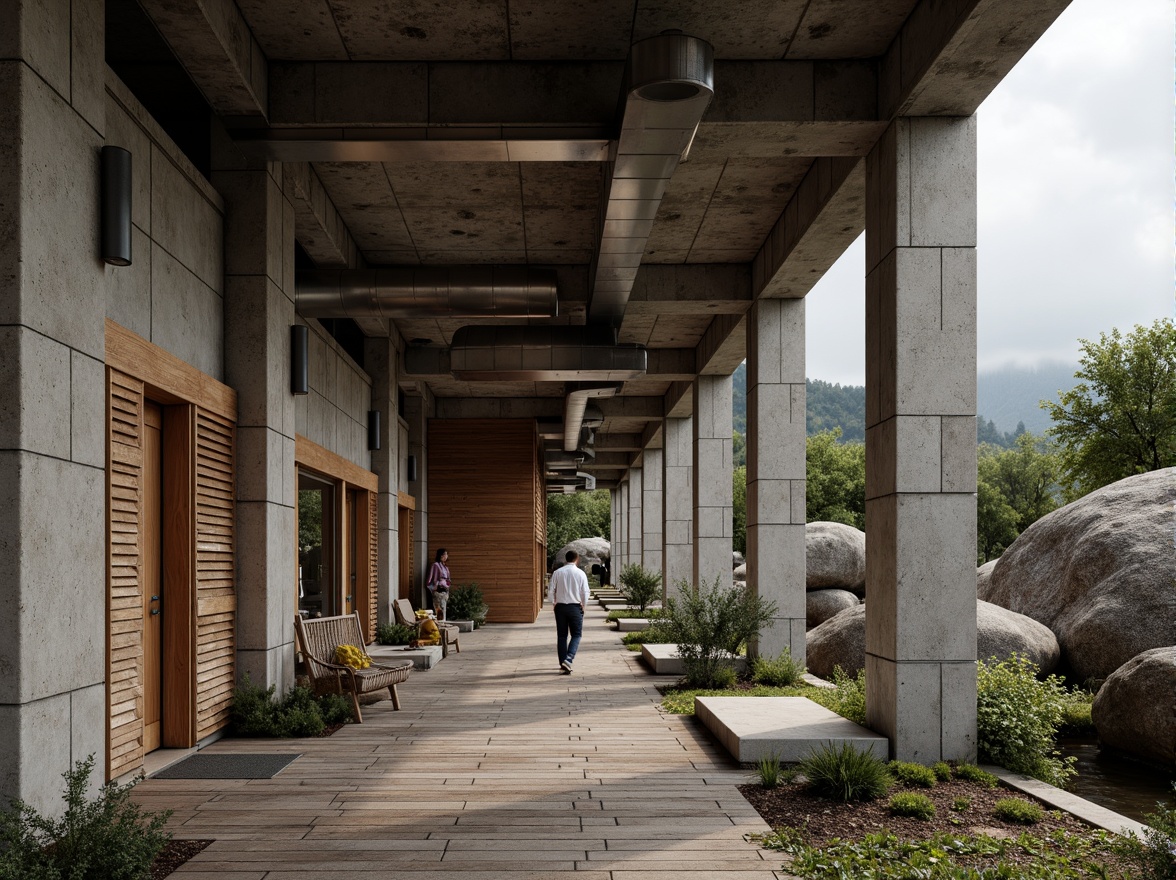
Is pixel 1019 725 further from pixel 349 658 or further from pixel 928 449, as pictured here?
pixel 349 658

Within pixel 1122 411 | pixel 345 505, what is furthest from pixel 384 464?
pixel 1122 411

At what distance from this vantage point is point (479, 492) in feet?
73.5

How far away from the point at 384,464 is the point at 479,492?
21.0 ft

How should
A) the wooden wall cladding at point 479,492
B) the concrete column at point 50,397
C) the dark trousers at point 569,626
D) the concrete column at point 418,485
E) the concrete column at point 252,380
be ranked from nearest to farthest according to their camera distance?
the concrete column at point 50,397 < the concrete column at point 252,380 < the dark trousers at point 569,626 < the concrete column at point 418,485 < the wooden wall cladding at point 479,492

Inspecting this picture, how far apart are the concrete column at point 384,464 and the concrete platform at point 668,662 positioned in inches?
171

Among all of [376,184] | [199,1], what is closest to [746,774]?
[199,1]

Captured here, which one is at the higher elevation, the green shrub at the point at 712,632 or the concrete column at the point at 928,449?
the concrete column at the point at 928,449

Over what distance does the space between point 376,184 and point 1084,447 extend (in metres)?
24.3

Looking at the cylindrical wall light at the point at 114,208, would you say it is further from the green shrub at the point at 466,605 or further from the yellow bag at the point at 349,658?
the green shrub at the point at 466,605

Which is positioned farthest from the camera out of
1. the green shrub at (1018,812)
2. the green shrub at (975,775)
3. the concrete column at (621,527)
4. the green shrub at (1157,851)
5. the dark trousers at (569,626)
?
the concrete column at (621,527)

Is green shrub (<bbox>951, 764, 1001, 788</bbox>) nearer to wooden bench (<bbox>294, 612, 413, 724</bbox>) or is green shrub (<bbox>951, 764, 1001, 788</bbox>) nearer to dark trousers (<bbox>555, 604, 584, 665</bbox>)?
wooden bench (<bbox>294, 612, 413, 724</bbox>)

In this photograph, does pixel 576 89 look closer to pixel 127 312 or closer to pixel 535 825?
pixel 127 312

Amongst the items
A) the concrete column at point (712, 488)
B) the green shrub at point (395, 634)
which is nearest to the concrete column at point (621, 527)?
the concrete column at point (712, 488)

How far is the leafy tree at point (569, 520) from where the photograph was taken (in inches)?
2557
